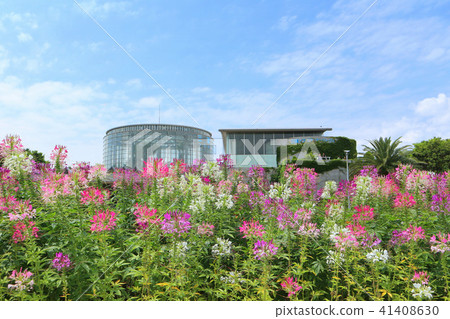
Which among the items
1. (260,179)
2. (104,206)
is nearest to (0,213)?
(104,206)

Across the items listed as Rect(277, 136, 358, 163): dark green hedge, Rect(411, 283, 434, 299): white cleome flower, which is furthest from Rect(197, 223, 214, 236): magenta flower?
Rect(277, 136, 358, 163): dark green hedge

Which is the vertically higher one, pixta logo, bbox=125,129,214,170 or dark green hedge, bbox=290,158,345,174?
pixta logo, bbox=125,129,214,170

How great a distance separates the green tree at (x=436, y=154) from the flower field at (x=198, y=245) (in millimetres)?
44641

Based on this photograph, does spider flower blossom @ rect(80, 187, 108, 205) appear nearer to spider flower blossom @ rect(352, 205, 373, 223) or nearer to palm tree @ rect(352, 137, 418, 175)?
spider flower blossom @ rect(352, 205, 373, 223)

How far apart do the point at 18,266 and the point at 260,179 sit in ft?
16.1

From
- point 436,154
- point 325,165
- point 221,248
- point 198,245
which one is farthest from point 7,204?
point 436,154

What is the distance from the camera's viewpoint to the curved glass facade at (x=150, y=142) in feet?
226

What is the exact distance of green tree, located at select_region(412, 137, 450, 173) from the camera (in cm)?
4291

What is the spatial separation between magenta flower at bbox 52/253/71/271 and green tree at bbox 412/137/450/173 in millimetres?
48229

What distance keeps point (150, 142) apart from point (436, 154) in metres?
55.6

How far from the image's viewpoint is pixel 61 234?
4352 mm

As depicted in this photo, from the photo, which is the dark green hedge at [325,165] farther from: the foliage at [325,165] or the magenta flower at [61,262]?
A: the magenta flower at [61,262]

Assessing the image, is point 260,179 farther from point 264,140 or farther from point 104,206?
point 264,140

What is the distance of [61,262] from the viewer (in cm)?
377
